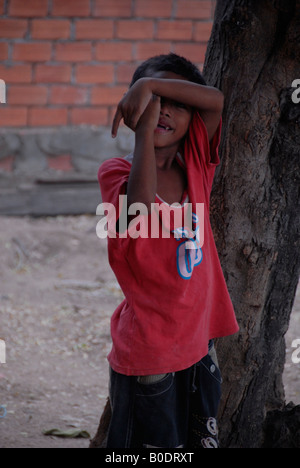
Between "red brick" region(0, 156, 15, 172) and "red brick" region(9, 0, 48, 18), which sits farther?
"red brick" region(0, 156, 15, 172)

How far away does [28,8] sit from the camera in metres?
5.12

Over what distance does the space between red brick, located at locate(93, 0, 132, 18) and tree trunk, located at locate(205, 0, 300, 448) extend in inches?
127

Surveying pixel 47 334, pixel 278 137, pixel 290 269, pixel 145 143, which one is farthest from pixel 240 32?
pixel 47 334

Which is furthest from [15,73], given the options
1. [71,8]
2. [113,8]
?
[113,8]

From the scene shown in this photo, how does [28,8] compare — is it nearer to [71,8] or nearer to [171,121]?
[71,8]

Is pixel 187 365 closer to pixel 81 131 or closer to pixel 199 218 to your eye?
pixel 199 218

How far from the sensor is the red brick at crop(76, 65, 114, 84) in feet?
17.6

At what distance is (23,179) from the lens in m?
5.48

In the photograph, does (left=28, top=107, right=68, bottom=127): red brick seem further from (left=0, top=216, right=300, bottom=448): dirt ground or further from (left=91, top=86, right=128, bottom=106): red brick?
(left=0, top=216, right=300, bottom=448): dirt ground

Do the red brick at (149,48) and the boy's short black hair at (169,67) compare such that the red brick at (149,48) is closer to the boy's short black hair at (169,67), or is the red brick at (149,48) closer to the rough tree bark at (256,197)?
the rough tree bark at (256,197)

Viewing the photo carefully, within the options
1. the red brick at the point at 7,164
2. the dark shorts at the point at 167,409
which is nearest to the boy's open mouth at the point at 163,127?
the dark shorts at the point at 167,409

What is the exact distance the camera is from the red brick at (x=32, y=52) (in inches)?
205

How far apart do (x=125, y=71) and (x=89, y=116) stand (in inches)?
19.6

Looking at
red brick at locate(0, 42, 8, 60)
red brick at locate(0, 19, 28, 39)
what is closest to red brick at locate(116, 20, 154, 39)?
red brick at locate(0, 19, 28, 39)
